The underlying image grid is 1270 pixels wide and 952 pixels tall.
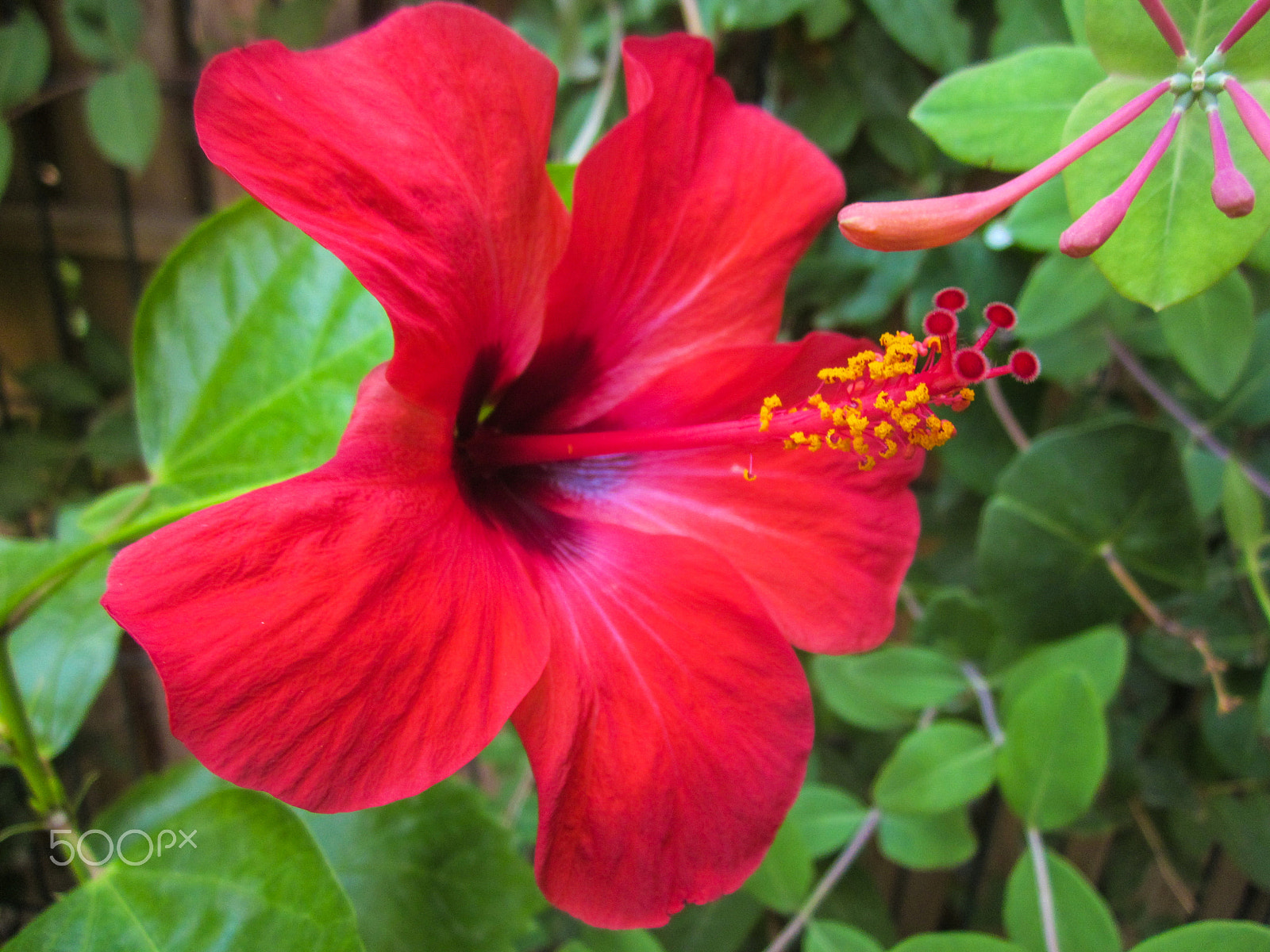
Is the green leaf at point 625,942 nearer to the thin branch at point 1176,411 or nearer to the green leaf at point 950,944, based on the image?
the green leaf at point 950,944

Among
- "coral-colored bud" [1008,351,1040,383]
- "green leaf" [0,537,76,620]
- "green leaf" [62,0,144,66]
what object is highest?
"coral-colored bud" [1008,351,1040,383]

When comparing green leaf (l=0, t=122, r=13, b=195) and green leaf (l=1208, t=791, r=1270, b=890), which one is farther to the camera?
green leaf (l=0, t=122, r=13, b=195)

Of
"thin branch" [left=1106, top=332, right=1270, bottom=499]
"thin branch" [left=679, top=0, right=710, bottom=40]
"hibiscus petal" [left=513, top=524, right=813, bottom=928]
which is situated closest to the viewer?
"hibiscus petal" [left=513, top=524, right=813, bottom=928]

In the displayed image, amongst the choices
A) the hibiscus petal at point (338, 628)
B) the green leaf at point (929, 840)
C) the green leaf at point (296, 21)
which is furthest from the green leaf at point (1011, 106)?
the green leaf at point (296, 21)

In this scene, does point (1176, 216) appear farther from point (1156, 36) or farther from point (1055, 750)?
point (1055, 750)

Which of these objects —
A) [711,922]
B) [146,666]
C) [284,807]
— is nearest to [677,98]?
[284,807]

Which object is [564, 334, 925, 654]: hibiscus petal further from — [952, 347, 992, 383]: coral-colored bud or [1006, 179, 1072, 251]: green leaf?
[1006, 179, 1072, 251]: green leaf

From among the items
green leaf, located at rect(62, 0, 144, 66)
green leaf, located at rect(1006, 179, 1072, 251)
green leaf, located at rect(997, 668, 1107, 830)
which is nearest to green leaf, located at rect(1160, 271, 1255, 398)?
green leaf, located at rect(1006, 179, 1072, 251)
